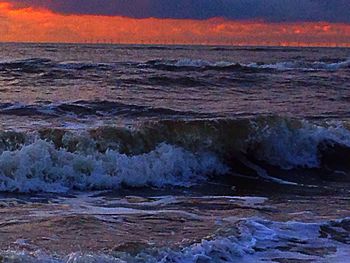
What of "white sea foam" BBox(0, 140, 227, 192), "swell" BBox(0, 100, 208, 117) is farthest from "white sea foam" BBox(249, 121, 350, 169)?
"swell" BBox(0, 100, 208, 117)

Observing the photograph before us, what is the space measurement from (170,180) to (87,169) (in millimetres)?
1566

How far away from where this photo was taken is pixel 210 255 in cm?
Answer: 693

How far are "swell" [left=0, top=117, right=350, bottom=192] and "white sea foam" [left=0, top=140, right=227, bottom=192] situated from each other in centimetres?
2

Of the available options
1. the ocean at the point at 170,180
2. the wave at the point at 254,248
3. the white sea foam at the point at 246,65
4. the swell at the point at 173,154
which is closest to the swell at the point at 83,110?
the ocean at the point at 170,180

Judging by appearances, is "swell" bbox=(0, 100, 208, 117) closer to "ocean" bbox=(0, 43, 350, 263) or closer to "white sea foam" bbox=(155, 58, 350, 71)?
"ocean" bbox=(0, 43, 350, 263)

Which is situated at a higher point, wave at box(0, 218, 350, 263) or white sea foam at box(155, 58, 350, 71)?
white sea foam at box(155, 58, 350, 71)

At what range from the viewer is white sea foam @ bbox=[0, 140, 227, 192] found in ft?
36.4

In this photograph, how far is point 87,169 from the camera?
1175 centimetres

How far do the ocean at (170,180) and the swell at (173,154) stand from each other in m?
0.03

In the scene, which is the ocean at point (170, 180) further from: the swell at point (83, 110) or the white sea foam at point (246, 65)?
the white sea foam at point (246, 65)

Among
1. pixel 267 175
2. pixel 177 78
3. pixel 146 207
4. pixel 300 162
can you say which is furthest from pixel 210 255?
pixel 177 78

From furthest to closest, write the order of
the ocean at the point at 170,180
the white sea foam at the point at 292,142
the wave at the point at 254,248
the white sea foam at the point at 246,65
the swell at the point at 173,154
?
the white sea foam at the point at 246,65 → the white sea foam at the point at 292,142 → the swell at the point at 173,154 → the ocean at the point at 170,180 → the wave at the point at 254,248

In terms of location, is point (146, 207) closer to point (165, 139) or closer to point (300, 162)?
point (165, 139)

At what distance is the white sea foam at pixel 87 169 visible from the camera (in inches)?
436
